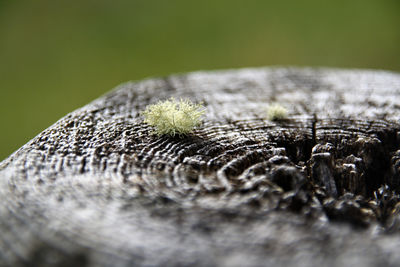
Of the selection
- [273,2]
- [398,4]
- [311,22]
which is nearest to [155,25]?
[273,2]

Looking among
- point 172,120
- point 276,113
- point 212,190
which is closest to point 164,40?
point 276,113

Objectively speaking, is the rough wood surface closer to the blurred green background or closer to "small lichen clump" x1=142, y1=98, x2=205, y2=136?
"small lichen clump" x1=142, y1=98, x2=205, y2=136

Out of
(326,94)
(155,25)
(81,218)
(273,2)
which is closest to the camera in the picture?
(81,218)

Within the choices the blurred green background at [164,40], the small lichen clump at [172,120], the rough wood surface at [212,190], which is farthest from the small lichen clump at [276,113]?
the blurred green background at [164,40]

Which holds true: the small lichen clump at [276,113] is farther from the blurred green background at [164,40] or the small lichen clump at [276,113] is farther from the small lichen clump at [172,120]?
the blurred green background at [164,40]

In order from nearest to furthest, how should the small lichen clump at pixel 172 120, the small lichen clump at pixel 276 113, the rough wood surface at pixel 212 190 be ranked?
the rough wood surface at pixel 212 190, the small lichen clump at pixel 172 120, the small lichen clump at pixel 276 113

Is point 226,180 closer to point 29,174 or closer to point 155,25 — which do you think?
point 29,174
